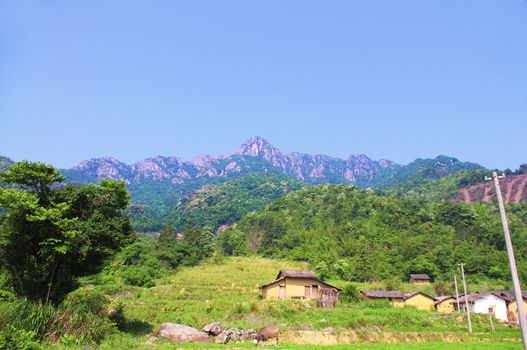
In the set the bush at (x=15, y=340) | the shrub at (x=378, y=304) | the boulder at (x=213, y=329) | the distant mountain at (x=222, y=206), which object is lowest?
the boulder at (x=213, y=329)

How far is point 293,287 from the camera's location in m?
49.3

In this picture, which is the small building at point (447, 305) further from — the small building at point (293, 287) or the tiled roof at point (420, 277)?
the tiled roof at point (420, 277)

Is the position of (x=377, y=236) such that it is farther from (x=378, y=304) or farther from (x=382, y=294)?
(x=378, y=304)

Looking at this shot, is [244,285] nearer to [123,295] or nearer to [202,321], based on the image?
[123,295]

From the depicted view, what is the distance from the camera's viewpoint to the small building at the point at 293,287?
161ft

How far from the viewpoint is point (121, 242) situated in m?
26.0

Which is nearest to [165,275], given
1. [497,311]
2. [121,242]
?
[121,242]

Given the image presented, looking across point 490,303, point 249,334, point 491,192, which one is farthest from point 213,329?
point 491,192

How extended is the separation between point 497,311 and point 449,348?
114 ft

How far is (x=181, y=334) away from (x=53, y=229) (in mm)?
10121

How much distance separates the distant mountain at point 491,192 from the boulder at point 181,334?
160 m

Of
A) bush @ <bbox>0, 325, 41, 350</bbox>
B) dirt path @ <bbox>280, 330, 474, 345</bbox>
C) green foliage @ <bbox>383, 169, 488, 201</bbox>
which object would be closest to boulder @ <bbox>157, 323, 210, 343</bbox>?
dirt path @ <bbox>280, 330, 474, 345</bbox>

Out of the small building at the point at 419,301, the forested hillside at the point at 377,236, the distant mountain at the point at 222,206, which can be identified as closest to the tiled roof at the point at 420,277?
the forested hillside at the point at 377,236

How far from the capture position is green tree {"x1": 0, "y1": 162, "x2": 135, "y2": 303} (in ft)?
75.0
